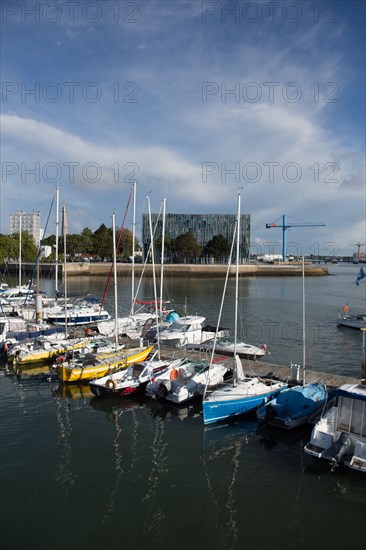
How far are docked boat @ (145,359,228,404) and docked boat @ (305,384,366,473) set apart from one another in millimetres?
5804

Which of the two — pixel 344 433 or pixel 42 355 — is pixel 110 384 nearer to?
pixel 42 355

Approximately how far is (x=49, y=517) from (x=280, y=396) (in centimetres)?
1024

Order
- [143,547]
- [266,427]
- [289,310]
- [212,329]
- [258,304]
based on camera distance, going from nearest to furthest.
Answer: [143,547] → [266,427] → [212,329] → [289,310] → [258,304]

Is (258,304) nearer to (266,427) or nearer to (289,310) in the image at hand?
(289,310)

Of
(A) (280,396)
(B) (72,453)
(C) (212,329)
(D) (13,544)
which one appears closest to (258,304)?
(C) (212,329)

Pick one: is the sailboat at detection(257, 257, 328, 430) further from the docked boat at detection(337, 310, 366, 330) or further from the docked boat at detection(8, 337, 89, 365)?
the docked boat at detection(337, 310, 366, 330)

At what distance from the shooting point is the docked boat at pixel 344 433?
14.1 metres

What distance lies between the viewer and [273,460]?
1512 cm

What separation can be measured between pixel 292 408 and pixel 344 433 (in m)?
3.09

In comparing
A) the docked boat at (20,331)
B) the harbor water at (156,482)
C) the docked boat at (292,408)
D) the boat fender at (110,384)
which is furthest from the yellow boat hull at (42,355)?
the docked boat at (292,408)

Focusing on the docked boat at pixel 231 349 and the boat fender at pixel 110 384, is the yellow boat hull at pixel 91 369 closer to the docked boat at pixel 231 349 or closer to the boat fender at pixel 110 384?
the boat fender at pixel 110 384

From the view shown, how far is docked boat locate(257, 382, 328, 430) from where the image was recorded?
17.2m

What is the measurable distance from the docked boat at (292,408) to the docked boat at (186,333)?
1308 centimetres

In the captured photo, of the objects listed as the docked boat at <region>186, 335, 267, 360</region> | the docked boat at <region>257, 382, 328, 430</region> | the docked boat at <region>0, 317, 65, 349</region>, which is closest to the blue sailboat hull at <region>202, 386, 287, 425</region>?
the docked boat at <region>257, 382, 328, 430</region>
